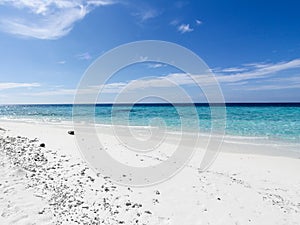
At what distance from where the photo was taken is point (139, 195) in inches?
271

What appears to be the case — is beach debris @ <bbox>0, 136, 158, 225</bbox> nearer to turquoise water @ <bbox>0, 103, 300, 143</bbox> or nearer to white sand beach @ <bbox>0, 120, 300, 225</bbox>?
white sand beach @ <bbox>0, 120, 300, 225</bbox>

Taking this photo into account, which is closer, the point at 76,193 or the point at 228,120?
the point at 76,193

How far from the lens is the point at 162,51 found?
43.2 ft

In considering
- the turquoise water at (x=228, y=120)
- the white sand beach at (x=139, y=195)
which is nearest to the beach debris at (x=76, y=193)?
the white sand beach at (x=139, y=195)

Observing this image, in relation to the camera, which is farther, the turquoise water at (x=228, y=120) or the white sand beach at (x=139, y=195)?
the turquoise water at (x=228, y=120)

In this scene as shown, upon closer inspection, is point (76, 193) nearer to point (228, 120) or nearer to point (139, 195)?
point (139, 195)

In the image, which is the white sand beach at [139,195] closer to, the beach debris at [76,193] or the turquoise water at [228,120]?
the beach debris at [76,193]

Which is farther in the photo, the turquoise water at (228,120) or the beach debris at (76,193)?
the turquoise water at (228,120)

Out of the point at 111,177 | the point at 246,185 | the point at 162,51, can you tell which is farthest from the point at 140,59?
the point at 246,185

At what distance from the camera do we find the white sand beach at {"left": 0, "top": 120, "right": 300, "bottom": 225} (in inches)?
218

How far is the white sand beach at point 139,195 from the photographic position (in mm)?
5531

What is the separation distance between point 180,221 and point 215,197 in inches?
74.7

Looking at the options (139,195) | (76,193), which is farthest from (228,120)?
(76,193)

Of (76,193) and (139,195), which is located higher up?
(76,193)
